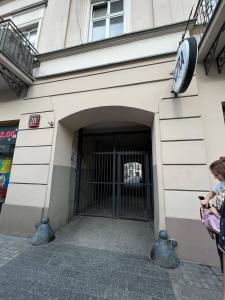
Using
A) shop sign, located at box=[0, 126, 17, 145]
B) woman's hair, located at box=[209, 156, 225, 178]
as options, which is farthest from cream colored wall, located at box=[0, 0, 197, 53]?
woman's hair, located at box=[209, 156, 225, 178]

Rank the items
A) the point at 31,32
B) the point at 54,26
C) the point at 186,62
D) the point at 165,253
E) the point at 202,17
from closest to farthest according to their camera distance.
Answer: the point at 186,62 < the point at 165,253 < the point at 202,17 < the point at 54,26 < the point at 31,32

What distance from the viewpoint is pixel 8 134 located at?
472 cm

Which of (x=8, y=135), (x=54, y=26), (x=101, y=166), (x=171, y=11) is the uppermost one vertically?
(x=54, y=26)

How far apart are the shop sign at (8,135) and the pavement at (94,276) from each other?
2779mm

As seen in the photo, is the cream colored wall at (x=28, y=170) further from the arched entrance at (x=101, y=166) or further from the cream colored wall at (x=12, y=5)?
the cream colored wall at (x=12, y=5)

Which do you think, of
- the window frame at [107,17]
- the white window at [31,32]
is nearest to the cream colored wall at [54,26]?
the white window at [31,32]

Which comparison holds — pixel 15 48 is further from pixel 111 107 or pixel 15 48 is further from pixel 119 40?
pixel 111 107

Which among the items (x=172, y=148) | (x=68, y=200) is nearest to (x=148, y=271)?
(x=172, y=148)

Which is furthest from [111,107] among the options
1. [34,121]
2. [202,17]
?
[202,17]

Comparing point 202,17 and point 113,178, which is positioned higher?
point 202,17

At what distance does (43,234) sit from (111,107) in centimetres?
333

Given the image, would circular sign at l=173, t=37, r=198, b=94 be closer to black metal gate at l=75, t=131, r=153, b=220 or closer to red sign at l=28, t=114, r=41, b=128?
black metal gate at l=75, t=131, r=153, b=220

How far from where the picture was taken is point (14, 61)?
407cm

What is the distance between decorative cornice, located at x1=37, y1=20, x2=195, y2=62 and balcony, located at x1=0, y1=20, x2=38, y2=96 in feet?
1.37
